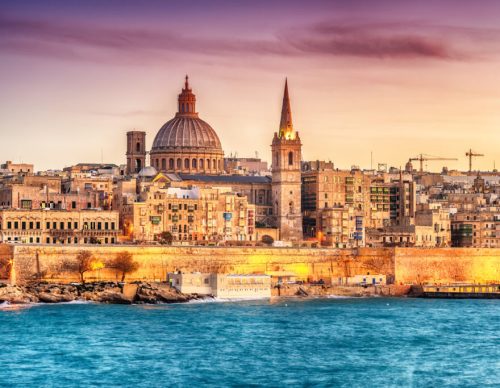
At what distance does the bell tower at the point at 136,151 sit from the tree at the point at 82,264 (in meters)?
28.0

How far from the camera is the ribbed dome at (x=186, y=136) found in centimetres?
10644

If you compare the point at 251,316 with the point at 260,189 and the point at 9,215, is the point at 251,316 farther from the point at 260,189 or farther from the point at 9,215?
the point at 260,189

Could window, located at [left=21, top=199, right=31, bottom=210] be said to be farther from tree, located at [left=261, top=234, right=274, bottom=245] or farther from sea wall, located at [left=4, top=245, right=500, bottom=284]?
tree, located at [left=261, top=234, right=274, bottom=245]

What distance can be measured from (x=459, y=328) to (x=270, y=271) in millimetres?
24421

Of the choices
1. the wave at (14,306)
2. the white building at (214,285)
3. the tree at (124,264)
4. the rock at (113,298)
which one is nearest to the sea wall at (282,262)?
the tree at (124,264)

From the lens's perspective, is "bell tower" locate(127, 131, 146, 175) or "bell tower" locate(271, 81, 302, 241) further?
"bell tower" locate(127, 131, 146, 175)

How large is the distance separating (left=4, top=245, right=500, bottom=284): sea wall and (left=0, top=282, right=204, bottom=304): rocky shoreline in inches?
138

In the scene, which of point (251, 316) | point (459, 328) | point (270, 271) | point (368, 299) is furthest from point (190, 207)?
point (459, 328)

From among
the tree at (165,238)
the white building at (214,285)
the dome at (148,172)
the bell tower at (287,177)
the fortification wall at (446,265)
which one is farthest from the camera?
the dome at (148,172)

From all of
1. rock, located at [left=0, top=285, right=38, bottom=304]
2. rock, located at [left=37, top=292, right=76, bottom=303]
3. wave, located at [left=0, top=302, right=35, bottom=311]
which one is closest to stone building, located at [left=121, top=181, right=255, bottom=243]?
rock, located at [left=37, top=292, right=76, bottom=303]

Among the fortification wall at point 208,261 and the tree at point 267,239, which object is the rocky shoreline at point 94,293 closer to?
A: the fortification wall at point 208,261

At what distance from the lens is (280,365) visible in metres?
47.2

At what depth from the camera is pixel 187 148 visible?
106m

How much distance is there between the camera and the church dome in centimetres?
10600
